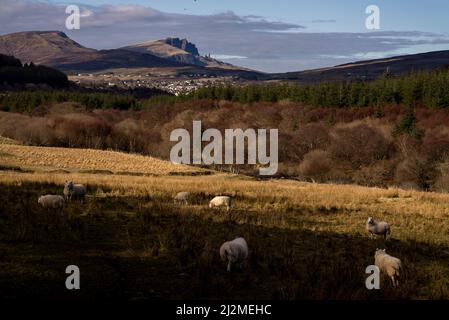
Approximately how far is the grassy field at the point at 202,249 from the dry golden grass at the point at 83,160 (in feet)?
143

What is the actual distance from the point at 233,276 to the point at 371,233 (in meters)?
8.57

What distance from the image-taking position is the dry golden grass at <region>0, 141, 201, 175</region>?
2719 inches

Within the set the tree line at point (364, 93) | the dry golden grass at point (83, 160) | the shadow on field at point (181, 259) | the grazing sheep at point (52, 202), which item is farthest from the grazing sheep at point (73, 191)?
the tree line at point (364, 93)

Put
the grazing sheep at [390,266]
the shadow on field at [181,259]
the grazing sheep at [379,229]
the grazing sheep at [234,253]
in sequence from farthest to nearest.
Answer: the grazing sheep at [379,229] < the grazing sheep at [234,253] < the grazing sheep at [390,266] < the shadow on field at [181,259]

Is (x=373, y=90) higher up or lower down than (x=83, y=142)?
higher up

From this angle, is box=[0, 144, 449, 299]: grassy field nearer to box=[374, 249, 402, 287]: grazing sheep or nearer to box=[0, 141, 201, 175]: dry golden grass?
box=[374, 249, 402, 287]: grazing sheep

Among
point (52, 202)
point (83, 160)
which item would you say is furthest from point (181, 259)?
point (83, 160)

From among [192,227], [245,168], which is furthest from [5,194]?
[245,168]

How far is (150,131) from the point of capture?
114 m

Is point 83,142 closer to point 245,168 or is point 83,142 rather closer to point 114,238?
point 245,168

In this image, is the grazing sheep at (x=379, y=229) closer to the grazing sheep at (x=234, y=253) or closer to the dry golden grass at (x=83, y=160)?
the grazing sheep at (x=234, y=253)

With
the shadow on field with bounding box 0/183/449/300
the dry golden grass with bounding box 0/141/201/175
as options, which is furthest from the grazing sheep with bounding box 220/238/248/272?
the dry golden grass with bounding box 0/141/201/175

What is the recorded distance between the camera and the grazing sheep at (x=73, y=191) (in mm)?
23672

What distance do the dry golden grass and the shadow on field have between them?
5049cm
